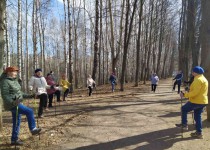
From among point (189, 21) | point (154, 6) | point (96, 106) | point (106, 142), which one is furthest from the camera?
point (154, 6)

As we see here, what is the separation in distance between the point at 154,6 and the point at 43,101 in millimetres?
31547

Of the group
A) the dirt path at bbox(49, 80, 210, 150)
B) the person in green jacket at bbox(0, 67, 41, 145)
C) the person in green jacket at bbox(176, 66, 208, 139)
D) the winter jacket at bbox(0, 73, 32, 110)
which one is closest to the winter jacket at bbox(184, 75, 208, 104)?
the person in green jacket at bbox(176, 66, 208, 139)

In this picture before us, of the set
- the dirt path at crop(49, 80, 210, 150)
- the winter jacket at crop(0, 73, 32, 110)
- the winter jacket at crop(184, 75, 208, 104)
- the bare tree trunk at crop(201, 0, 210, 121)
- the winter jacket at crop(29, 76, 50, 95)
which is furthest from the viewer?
the winter jacket at crop(29, 76, 50, 95)

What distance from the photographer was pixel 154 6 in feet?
128

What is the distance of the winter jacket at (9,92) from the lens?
22.7ft

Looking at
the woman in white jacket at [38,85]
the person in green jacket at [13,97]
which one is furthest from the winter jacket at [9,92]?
the woman in white jacket at [38,85]

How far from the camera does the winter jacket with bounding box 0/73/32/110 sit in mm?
6906

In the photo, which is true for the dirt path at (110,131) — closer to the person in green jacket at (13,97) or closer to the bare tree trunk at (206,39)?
the person in green jacket at (13,97)

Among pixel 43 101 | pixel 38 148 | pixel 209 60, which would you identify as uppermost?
pixel 209 60

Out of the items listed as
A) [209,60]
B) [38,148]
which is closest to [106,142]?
[38,148]

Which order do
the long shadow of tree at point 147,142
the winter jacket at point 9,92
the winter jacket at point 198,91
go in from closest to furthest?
the winter jacket at point 9,92, the long shadow of tree at point 147,142, the winter jacket at point 198,91

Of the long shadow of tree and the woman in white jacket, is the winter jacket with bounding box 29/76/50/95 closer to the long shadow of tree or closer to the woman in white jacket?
the woman in white jacket

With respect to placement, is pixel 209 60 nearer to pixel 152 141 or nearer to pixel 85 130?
pixel 152 141

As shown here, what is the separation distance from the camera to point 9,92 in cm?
702
